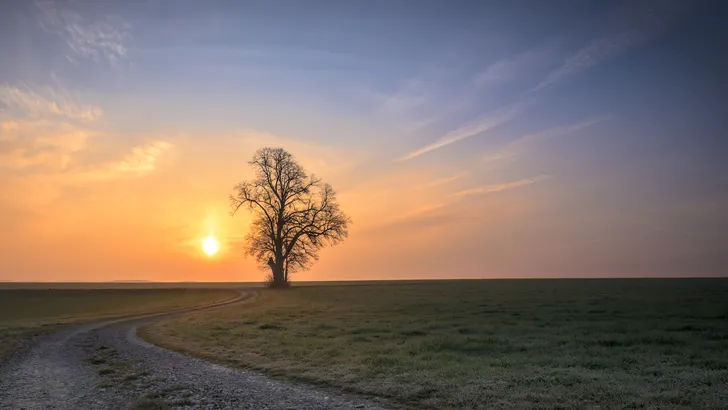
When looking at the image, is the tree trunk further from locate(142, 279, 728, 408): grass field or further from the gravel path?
the gravel path

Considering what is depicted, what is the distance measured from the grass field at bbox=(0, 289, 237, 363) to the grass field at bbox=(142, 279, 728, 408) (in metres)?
11.4

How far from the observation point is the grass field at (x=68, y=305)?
119ft

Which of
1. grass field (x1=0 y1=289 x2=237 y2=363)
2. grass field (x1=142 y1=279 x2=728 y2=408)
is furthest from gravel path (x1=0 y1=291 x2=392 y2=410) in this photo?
grass field (x1=0 y1=289 x2=237 y2=363)

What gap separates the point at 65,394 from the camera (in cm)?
1512

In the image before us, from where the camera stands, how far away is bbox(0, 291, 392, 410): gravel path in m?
13.8

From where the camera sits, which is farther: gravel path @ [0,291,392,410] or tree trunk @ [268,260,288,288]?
tree trunk @ [268,260,288,288]

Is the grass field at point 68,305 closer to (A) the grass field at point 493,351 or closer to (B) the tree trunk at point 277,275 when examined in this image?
(A) the grass field at point 493,351

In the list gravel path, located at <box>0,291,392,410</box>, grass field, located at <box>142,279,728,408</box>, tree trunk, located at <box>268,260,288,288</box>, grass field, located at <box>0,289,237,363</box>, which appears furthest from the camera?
tree trunk, located at <box>268,260,288,288</box>

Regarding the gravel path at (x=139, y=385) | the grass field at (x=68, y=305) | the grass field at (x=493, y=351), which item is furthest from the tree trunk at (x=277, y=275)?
the gravel path at (x=139, y=385)

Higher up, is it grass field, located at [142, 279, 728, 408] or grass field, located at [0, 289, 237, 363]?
grass field, located at [0, 289, 237, 363]

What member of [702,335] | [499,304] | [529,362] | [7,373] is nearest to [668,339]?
[702,335]

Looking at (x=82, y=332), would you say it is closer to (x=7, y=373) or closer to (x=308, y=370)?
(x=7, y=373)

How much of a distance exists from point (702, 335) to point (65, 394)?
29533 millimetres

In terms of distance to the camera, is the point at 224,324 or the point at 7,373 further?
the point at 224,324
